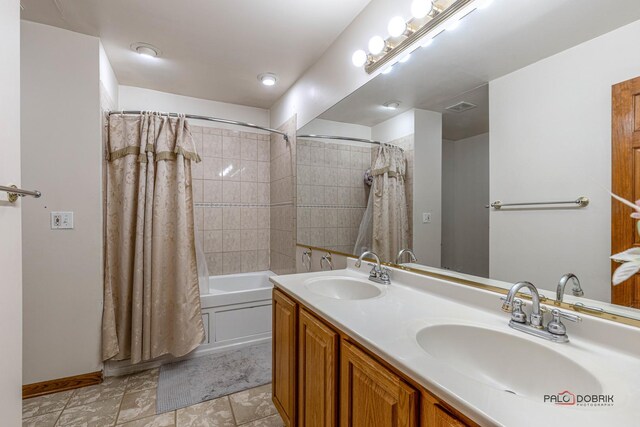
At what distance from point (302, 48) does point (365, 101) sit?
31.3 inches

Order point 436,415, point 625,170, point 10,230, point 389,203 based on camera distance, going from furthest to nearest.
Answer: point 389,203 → point 10,230 → point 625,170 → point 436,415

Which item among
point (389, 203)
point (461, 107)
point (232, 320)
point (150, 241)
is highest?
point (461, 107)

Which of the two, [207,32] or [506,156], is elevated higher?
[207,32]

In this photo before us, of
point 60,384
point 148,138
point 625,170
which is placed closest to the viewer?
point 625,170

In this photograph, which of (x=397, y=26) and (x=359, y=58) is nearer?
(x=397, y=26)

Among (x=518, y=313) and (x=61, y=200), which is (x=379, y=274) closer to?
(x=518, y=313)

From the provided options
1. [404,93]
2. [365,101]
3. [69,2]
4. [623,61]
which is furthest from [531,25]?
[69,2]

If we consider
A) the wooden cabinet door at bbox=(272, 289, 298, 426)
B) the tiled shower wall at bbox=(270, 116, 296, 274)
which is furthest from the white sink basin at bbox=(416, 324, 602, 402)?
the tiled shower wall at bbox=(270, 116, 296, 274)

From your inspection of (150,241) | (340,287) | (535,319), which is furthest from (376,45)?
(150,241)

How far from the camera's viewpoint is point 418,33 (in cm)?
136

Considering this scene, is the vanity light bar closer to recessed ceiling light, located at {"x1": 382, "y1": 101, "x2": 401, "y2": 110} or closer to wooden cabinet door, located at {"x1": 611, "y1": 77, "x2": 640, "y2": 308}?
recessed ceiling light, located at {"x1": 382, "y1": 101, "x2": 401, "y2": 110}

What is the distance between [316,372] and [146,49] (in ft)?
8.16

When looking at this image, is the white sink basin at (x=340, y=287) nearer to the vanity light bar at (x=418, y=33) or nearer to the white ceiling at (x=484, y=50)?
the white ceiling at (x=484, y=50)

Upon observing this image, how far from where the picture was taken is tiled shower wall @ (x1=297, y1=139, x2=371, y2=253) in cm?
195
